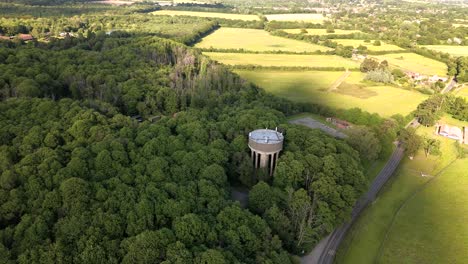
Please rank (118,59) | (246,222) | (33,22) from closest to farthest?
(246,222), (118,59), (33,22)

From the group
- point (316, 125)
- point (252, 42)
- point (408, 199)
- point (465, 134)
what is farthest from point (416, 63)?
point (408, 199)

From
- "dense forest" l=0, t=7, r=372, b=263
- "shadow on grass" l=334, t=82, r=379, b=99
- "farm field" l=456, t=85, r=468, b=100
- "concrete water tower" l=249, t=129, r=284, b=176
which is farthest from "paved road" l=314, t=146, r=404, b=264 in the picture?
"farm field" l=456, t=85, r=468, b=100

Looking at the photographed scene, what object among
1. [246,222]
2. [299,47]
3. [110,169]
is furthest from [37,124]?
[299,47]

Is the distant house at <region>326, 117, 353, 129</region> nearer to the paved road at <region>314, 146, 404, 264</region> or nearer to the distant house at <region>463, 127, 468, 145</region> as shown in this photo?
the paved road at <region>314, 146, 404, 264</region>

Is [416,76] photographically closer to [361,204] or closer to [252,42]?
[252,42]

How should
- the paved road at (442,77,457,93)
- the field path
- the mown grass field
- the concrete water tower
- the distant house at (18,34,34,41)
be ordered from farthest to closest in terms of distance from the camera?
1. the distant house at (18,34,34,41)
2. the paved road at (442,77,457,93)
3. the field path
4. the concrete water tower
5. the mown grass field

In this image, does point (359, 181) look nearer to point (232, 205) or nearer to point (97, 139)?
point (232, 205)

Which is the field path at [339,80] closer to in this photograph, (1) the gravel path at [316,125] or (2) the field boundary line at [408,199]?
(1) the gravel path at [316,125]
